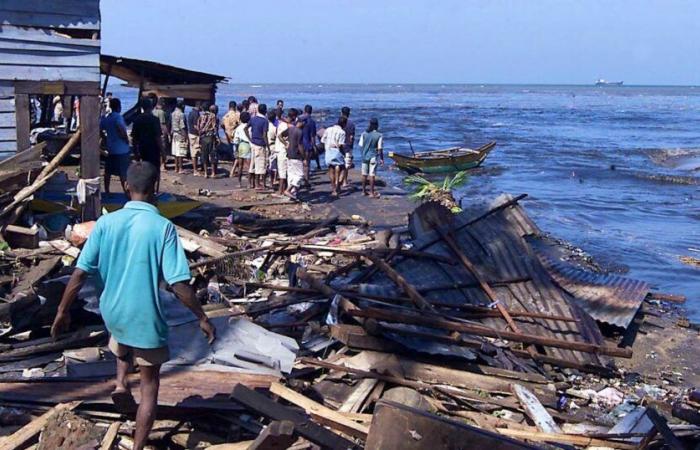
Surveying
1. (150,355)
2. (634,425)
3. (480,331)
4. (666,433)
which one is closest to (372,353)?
(480,331)

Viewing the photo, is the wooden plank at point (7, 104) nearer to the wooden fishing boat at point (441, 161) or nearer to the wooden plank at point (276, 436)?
the wooden plank at point (276, 436)

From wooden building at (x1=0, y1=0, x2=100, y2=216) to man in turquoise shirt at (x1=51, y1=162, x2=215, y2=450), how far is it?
239 inches

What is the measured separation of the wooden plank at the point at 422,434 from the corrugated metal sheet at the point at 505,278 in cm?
475

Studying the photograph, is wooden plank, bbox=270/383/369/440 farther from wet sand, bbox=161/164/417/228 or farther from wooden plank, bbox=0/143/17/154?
wet sand, bbox=161/164/417/228

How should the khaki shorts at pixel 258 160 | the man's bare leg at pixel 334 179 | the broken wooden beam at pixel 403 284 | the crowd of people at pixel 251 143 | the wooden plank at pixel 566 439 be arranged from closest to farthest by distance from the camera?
the wooden plank at pixel 566 439 < the broken wooden beam at pixel 403 284 < the crowd of people at pixel 251 143 < the khaki shorts at pixel 258 160 < the man's bare leg at pixel 334 179

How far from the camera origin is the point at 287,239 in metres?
11.5

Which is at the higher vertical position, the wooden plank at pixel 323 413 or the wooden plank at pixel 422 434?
the wooden plank at pixel 422 434

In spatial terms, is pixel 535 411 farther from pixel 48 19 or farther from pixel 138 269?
pixel 48 19

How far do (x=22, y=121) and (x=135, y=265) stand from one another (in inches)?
253

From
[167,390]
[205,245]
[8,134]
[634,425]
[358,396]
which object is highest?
[8,134]

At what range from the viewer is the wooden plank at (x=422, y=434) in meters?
3.40

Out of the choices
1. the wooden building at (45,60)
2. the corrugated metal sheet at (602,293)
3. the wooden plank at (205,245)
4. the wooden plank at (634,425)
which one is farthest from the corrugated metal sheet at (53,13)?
Result: the wooden plank at (634,425)

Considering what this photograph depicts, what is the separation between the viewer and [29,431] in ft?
15.8

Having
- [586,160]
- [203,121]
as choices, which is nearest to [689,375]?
[203,121]
